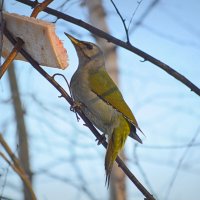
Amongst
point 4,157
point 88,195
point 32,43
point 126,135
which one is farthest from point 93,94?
point 88,195

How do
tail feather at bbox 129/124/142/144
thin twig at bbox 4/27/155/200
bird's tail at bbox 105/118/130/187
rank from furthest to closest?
tail feather at bbox 129/124/142/144 → bird's tail at bbox 105/118/130/187 → thin twig at bbox 4/27/155/200

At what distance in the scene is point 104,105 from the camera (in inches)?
146

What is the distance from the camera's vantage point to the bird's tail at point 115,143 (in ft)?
10.2

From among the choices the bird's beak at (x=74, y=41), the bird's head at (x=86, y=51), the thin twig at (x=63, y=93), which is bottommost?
the thin twig at (x=63, y=93)

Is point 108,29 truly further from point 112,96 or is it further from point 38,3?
point 38,3

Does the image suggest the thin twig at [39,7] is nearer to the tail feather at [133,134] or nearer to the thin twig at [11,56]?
the thin twig at [11,56]

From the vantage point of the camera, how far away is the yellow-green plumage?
351cm

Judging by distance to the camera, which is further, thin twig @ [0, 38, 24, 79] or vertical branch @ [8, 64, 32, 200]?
vertical branch @ [8, 64, 32, 200]

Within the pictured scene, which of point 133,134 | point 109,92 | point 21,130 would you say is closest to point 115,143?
point 133,134

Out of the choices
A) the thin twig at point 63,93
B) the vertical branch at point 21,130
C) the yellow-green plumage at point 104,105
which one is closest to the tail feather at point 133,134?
the yellow-green plumage at point 104,105

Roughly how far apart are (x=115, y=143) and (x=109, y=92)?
0.56m

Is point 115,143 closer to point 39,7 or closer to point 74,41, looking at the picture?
point 74,41

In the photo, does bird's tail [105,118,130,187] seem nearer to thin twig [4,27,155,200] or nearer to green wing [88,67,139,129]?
green wing [88,67,139,129]

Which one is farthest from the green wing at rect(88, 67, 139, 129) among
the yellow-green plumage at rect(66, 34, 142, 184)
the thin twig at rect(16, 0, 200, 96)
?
the thin twig at rect(16, 0, 200, 96)
